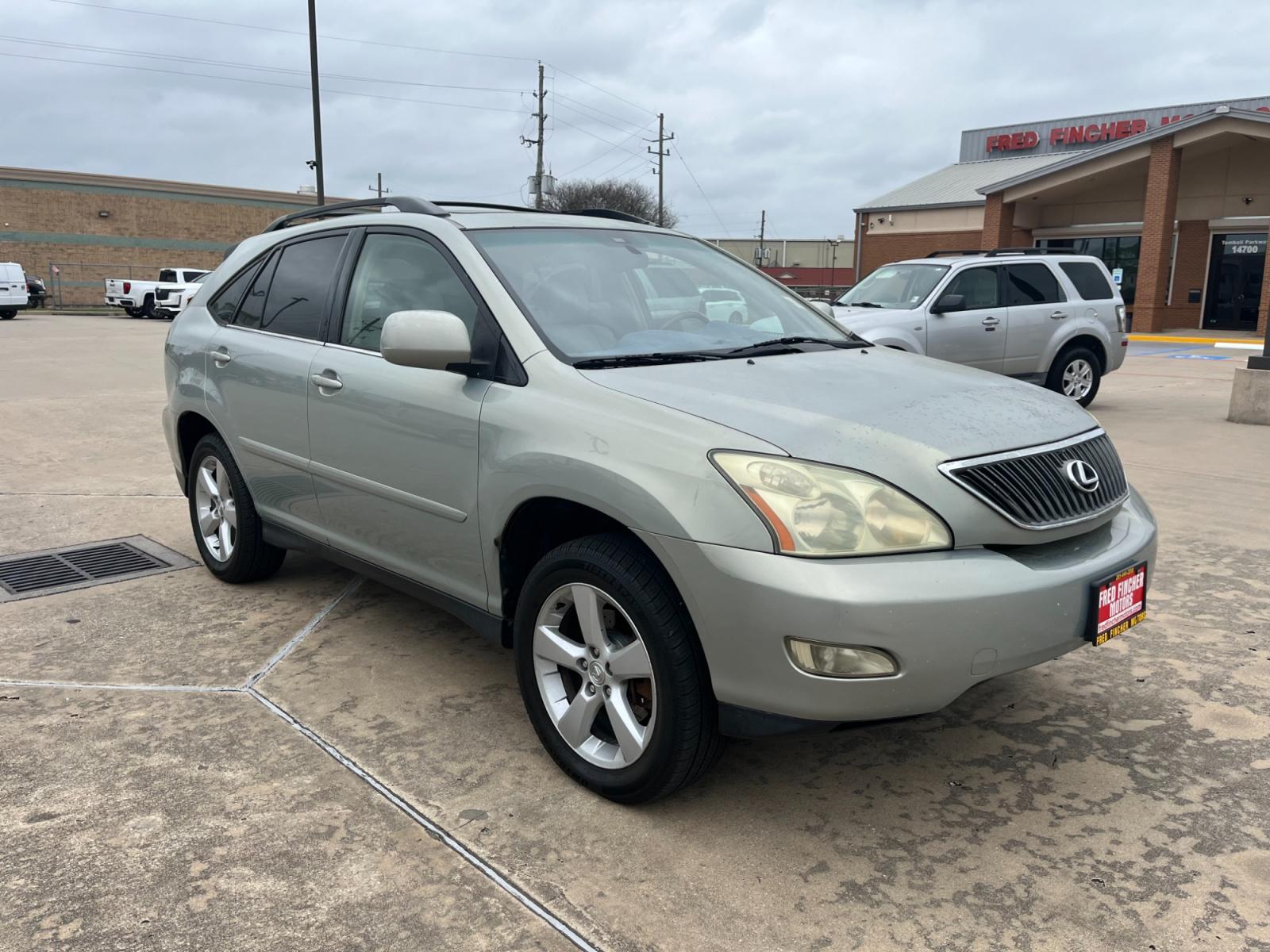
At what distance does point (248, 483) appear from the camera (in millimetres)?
4613

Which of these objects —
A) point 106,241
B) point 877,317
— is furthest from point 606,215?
point 106,241

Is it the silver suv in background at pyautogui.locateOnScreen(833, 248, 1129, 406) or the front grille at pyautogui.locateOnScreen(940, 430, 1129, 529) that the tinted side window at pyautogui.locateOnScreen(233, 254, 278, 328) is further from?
the silver suv in background at pyautogui.locateOnScreen(833, 248, 1129, 406)

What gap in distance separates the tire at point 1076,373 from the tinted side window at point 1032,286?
0.64 meters

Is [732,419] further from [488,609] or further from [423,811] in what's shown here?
[423,811]

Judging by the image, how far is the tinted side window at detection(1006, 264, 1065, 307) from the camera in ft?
36.9

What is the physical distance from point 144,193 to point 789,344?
50.6 m

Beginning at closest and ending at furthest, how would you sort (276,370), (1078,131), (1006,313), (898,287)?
(276,370) → (1006,313) → (898,287) → (1078,131)

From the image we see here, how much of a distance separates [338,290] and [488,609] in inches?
62.1

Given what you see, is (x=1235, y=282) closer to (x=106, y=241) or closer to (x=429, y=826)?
Answer: (x=429, y=826)

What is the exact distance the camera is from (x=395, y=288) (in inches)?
152

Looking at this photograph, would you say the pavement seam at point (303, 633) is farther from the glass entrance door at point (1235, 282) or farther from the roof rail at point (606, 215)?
the glass entrance door at point (1235, 282)

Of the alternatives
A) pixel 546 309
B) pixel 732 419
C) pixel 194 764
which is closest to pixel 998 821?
pixel 732 419

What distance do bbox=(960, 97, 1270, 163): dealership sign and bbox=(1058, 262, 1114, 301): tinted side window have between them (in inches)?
1152

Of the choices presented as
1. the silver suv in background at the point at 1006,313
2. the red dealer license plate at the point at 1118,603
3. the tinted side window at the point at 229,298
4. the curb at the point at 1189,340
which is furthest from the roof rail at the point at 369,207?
the curb at the point at 1189,340
